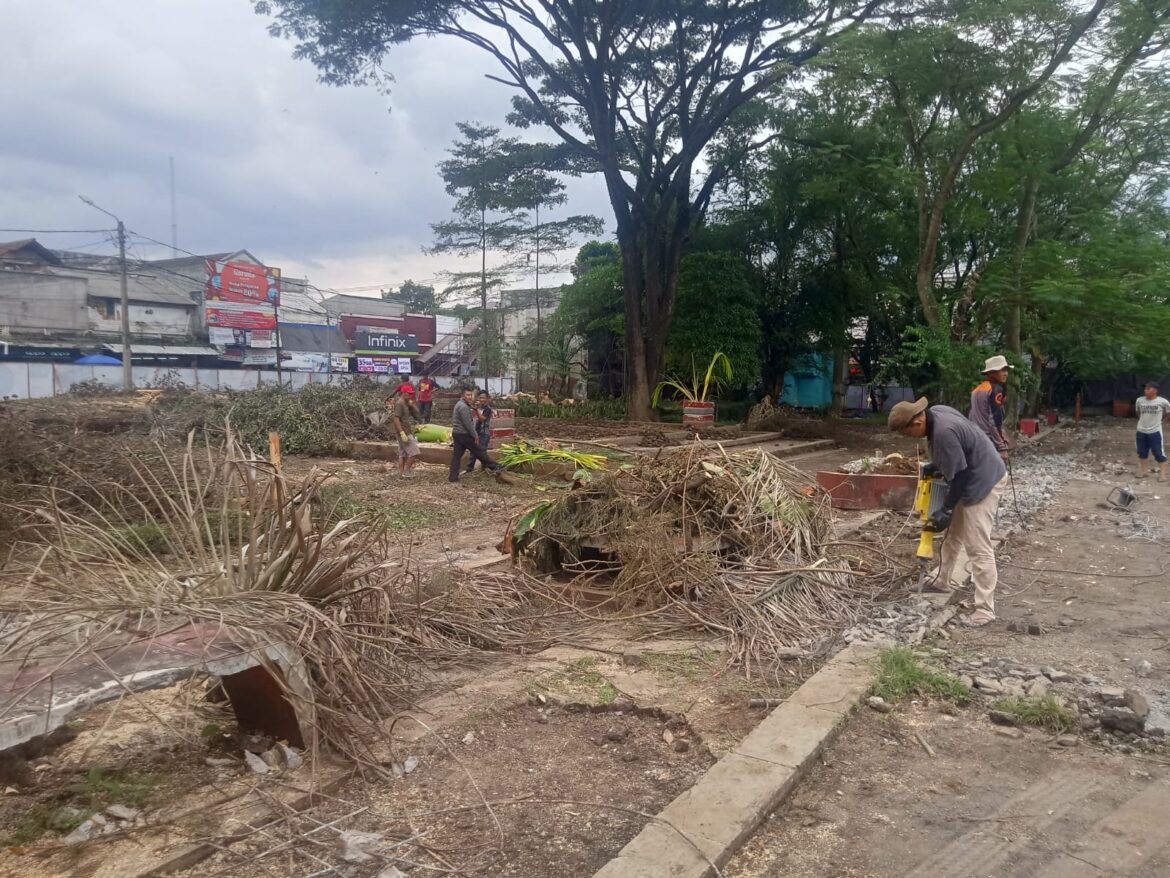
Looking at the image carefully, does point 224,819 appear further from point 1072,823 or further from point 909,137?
point 909,137

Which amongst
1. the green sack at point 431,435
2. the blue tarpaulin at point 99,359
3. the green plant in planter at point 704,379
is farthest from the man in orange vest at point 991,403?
the blue tarpaulin at point 99,359

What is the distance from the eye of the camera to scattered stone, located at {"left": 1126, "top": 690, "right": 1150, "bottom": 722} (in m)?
3.88

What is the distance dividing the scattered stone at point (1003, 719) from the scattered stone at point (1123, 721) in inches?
14.2

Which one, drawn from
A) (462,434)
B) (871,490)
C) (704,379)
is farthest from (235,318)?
(871,490)

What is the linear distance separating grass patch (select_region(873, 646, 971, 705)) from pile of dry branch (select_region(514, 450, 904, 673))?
637mm

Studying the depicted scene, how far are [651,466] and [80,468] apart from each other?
18.2 feet

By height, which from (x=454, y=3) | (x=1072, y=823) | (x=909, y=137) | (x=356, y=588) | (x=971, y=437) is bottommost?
(x=1072, y=823)

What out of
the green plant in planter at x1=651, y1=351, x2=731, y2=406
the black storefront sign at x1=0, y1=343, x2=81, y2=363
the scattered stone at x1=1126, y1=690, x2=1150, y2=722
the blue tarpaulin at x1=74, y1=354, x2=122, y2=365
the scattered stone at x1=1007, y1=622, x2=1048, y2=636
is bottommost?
the scattered stone at x1=1007, y1=622, x2=1048, y2=636

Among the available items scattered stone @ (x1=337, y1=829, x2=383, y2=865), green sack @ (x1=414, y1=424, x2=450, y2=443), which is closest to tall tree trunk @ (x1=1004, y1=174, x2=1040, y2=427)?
green sack @ (x1=414, y1=424, x2=450, y2=443)

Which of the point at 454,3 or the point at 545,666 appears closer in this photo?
the point at 545,666

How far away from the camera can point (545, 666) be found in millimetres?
4934

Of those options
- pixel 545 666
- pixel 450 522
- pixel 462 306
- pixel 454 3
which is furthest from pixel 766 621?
pixel 462 306

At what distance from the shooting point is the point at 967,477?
577 cm

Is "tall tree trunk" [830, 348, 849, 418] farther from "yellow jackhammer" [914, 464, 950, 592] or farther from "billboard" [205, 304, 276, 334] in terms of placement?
"billboard" [205, 304, 276, 334]
